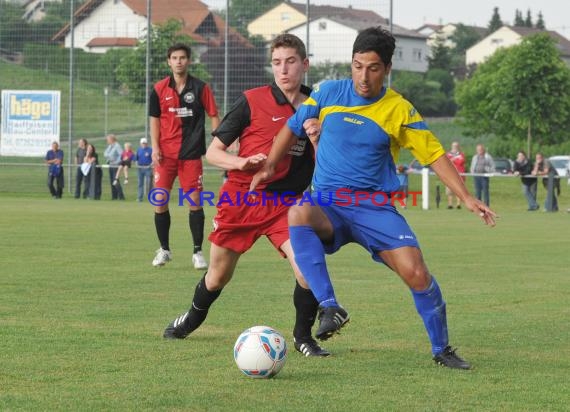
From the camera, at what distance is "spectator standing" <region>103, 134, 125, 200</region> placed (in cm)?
3431

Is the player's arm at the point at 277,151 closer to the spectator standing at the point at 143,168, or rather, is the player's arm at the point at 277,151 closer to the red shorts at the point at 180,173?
the red shorts at the point at 180,173

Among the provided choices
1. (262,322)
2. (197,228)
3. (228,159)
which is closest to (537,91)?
(197,228)

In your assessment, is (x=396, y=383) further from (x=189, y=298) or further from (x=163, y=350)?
(x=189, y=298)

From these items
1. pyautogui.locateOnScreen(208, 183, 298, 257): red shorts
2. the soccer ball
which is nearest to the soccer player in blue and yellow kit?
the soccer ball

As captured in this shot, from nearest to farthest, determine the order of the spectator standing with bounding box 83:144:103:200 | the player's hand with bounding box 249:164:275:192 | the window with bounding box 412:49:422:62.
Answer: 1. the player's hand with bounding box 249:164:275:192
2. the spectator standing with bounding box 83:144:103:200
3. the window with bounding box 412:49:422:62

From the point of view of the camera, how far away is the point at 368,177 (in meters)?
6.83

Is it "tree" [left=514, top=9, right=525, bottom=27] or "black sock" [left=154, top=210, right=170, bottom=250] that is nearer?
"black sock" [left=154, top=210, right=170, bottom=250]

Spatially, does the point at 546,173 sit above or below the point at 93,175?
above

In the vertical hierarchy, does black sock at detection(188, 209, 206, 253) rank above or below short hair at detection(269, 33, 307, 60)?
below

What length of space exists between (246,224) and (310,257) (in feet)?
3.25

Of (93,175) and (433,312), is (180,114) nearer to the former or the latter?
(433,312)

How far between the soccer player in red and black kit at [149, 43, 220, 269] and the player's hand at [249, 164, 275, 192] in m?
5.78

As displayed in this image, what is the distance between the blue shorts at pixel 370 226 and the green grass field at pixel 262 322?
2.37 feet

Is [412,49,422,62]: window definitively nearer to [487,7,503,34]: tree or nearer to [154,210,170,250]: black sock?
[487,7,503,34]: tree
